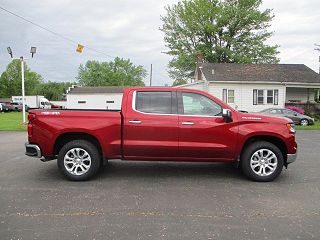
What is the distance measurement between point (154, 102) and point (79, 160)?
72.4 inches

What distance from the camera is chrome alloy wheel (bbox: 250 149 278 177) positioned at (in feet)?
23.3

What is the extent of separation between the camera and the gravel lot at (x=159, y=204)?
4.49 meters

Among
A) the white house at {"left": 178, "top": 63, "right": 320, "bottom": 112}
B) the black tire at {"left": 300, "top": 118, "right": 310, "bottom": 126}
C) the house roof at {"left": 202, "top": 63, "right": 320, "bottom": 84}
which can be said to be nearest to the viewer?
the black tire at {"left": 300, "top": 118, "right": 310, "bottom": 126}

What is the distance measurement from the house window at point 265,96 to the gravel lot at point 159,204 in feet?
75.7

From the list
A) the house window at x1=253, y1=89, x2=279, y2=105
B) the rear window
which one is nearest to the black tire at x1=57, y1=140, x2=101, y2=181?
the rear window

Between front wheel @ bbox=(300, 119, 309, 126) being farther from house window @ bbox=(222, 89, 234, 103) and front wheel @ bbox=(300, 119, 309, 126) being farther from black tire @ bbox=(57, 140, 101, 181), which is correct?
black tire @ bbox=(57, 140, 101, 181)

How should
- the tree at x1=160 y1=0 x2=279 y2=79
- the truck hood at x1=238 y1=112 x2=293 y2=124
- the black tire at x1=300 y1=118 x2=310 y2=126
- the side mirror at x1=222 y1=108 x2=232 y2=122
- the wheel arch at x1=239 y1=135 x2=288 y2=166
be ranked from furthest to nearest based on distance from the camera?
the tree at x1=160 y1=0 x2=279 y2=79 → the black tire at x1=300 y1=118 x2=310 y2=126 → the wheel arch at x1=239 y1=135 x2=288 y2=166 → the truck hood at x1=238 y1=112 x2=293 y2=124 → the side mirror at x1=222 y1=108 x2=232 y2=122

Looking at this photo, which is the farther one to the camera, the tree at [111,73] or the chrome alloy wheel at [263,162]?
the tree at [111,73]

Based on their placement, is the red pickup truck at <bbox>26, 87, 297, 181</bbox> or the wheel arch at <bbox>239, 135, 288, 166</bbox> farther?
the wheel arch at <bbox>239, 135, 288, 166</bbox>

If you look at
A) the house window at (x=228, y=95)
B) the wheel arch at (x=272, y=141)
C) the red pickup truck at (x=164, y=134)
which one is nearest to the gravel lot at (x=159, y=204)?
the red pickup truck at (x=164, y=134)

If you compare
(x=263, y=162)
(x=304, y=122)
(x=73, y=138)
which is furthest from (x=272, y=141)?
(x=304, y=122)

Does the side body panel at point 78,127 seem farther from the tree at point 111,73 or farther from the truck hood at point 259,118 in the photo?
the tree at point 111,73

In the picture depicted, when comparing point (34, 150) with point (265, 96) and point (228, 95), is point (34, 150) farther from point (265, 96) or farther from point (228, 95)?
point (265, 96)

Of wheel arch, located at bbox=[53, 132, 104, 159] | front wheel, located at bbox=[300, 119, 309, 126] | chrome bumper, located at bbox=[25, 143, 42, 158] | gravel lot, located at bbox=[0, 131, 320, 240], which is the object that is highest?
wheel arch, located at bbox=[53, 132, 104, 159]
